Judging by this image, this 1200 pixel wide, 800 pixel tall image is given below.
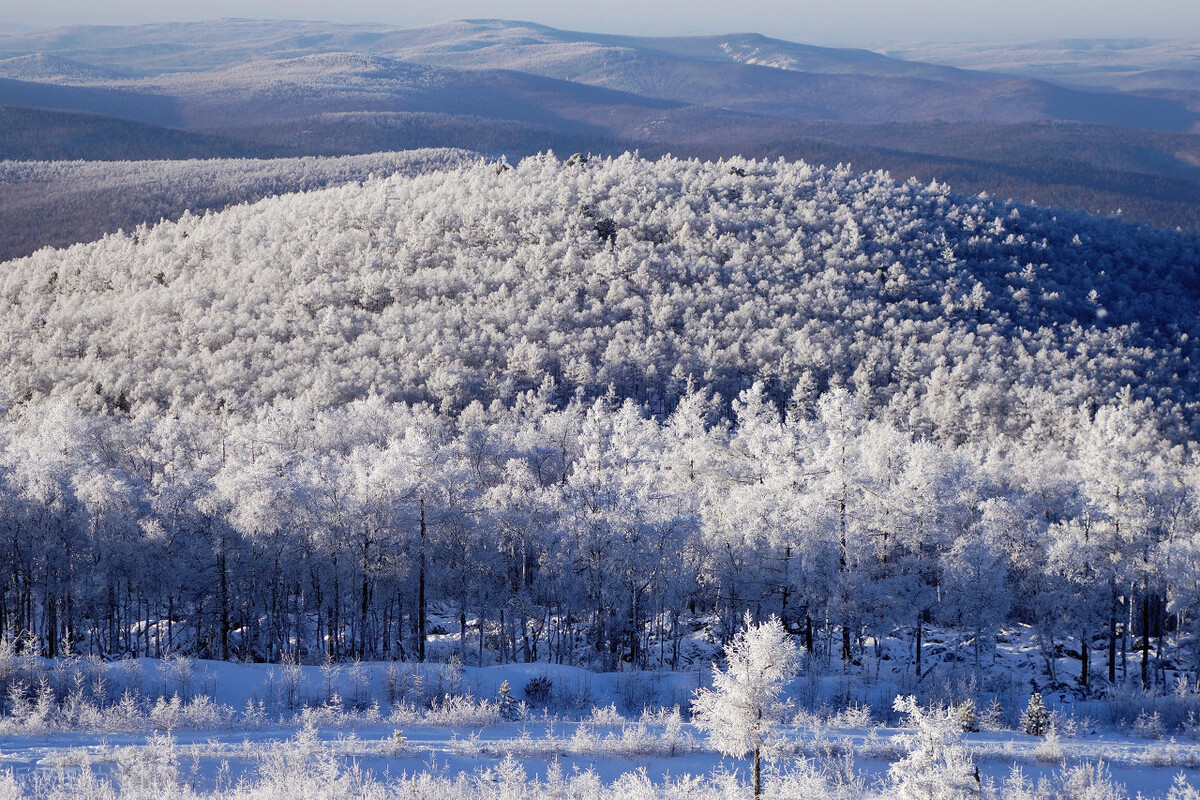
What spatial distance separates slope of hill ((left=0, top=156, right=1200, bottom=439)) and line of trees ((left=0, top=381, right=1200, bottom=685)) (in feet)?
89.1

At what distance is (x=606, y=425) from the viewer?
4419 cm

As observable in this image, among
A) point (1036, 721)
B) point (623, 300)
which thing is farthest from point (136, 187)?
point (1036, 721)

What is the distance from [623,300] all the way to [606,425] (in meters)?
30.6

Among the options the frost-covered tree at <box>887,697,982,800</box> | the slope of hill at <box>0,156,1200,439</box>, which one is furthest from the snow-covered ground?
the slope of hill at <box>0,156,1200,439</box>

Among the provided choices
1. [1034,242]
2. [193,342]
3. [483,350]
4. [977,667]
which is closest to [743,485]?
[977,667]

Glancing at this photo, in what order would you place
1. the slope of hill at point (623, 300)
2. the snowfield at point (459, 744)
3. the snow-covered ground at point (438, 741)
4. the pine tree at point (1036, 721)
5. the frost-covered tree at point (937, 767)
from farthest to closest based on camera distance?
the slope of hill at point (623, 300) < the pine tree at point (1036, 721) < the snow-covered ground at point (438, 741) < the snowfield at point (459, 744) < the frost-covered tree at point (937, 767)

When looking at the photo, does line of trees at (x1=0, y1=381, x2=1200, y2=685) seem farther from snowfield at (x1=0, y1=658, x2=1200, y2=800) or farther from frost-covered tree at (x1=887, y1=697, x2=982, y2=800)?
frost-covered tree at (x1=887, y1=697, x2=982, y2=800)

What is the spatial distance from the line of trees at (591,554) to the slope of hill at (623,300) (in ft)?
89.1

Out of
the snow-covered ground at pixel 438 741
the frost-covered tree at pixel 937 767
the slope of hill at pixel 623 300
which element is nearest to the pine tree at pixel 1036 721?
the snow-covered ground at pixel 438 741

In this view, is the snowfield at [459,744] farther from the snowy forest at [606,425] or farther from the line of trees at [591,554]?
the snowy forest at [606,425]

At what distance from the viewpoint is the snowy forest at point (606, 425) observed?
103 ft

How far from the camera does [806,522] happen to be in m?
30.2

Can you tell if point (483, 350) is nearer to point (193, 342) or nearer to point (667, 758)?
point (193, 342)

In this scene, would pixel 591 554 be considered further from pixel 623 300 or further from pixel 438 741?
pixel 623 300
